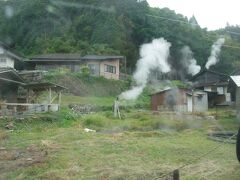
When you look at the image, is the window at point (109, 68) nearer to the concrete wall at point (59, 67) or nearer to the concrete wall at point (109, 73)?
the concrete wall at point (109, 73)

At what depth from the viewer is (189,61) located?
46.9 metres

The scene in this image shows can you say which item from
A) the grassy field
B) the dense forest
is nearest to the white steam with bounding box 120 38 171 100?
the dense forest

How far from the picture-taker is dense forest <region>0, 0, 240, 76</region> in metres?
42.2

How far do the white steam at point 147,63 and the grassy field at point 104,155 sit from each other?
61.1 feet

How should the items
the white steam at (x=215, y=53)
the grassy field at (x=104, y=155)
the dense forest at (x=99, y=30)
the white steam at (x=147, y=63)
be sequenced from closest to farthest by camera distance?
the grassy field at (x=104, y=155) → the white steam at (x=147, y=63) → the dense forest at (x=99, y=30) → the white steam at (x=215, y=53)

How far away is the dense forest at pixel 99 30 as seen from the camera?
139 ft

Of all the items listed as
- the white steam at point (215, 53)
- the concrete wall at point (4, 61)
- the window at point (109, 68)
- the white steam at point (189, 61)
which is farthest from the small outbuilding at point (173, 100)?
the white steam at point (215, 53)

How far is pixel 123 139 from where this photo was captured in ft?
41.9

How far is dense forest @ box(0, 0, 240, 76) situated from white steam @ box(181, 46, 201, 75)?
2.45 feet

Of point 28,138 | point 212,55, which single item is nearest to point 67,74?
point 28,138

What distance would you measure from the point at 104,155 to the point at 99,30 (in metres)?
35.4

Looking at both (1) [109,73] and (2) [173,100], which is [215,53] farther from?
(2) [173,100]

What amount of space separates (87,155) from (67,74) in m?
22.8

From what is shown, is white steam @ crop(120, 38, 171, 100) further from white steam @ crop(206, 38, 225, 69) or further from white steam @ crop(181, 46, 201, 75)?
white steam @ crop(206, 38, 225, 69)
